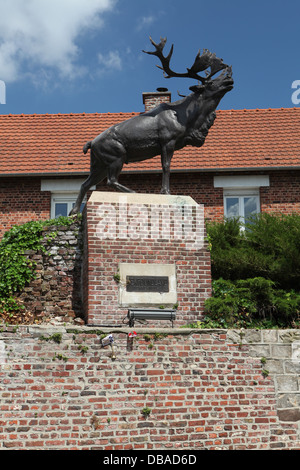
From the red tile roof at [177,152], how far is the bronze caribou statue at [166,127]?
4213mm

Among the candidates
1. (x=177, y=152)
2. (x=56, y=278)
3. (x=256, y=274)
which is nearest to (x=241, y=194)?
(x=177, y=152)

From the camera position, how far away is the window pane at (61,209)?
46.7ft

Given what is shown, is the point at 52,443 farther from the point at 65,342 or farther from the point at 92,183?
the point at 92,183

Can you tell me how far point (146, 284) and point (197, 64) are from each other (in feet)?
13.3

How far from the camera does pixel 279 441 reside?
7.17 m

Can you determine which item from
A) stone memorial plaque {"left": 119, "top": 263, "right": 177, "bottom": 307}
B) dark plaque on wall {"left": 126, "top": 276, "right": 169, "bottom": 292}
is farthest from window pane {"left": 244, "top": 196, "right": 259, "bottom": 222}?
dark plaque on wall {"left": 126, "top": 276, "right": 169, "bottom": 292}

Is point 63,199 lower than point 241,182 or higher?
lower

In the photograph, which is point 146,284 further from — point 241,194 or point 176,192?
point 241,194

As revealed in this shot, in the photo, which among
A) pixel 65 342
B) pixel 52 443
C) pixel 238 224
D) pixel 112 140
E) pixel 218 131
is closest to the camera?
pixel 52 443

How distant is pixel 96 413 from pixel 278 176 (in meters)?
9.29

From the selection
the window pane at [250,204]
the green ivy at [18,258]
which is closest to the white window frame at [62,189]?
the green ivy at [18,258]

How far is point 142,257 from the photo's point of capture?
8.71m

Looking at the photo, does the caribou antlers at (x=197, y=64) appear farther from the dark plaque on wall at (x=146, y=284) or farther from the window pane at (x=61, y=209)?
the window pane at (x=61, y=209)

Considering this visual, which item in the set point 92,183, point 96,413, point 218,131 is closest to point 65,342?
point 96,413
